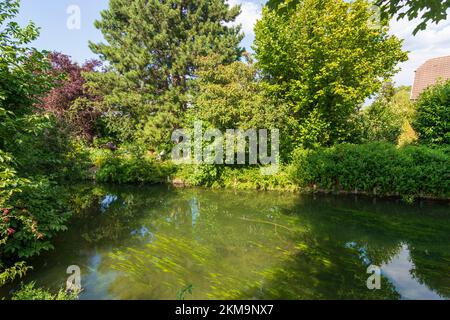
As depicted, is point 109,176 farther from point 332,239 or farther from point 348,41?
point 348,41

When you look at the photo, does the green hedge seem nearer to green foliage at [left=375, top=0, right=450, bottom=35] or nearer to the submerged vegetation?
the submerged vegetation

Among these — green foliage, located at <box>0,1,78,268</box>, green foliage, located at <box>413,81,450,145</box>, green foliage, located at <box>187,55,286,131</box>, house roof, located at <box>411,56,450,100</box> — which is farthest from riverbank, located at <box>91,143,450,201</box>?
house roof, located at <box>411,56,450,100</box>

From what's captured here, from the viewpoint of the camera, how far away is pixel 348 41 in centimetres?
1301

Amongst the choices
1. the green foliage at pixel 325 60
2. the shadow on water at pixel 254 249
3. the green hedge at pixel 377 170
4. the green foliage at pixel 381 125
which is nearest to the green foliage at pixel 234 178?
the green hedge at pixel 377 170

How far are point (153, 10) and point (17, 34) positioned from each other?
45.2ft

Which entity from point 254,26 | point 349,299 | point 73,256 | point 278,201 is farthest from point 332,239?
point 254,26

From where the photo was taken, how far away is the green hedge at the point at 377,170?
11062 mm

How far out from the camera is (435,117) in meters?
13.1

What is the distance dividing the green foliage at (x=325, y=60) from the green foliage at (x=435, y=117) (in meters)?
2.33

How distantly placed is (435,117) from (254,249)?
11788mm

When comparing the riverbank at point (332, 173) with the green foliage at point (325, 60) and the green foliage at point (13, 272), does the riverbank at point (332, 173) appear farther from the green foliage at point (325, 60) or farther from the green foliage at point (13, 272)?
the green foliage at point (13, 272)

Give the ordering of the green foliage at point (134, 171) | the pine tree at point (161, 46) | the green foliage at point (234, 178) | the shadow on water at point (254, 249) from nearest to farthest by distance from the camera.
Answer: the shadow on water at point (254, 249) < the green foliage at point (234, 178) < the green foliage at point (134, 171) < the pine tree at point (161, 46)

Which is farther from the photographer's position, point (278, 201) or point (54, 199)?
point (278, 201)

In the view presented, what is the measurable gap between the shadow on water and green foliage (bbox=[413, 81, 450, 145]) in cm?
413
